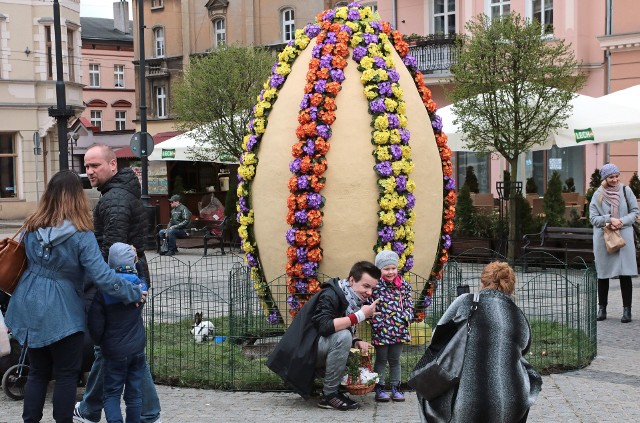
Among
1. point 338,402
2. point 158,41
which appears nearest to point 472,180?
point 338,402

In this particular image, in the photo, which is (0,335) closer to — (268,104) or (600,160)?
(268,104)

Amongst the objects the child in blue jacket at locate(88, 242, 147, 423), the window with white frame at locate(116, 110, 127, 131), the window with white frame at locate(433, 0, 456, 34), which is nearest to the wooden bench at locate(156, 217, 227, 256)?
the window with white frame at locate(433, 0, 456, 34)

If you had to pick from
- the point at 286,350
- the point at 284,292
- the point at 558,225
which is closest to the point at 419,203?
the point at 284,292

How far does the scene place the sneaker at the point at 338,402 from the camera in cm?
775

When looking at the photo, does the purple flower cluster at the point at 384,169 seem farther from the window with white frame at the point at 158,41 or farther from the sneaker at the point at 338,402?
the window with white frame at the point at 158,41

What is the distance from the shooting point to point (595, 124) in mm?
16969

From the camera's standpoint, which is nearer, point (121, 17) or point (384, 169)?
point (384, 169)

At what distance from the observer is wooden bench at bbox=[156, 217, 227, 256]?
2142cm

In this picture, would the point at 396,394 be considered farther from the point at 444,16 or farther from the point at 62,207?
the point at 444,16

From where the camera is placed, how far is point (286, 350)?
25.4 feet

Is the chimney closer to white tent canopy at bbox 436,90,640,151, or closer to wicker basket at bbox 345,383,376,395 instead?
white tent canopy at bbox 436,90,640,151

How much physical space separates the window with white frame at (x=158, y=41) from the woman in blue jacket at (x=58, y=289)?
132 ft

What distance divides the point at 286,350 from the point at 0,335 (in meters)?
2.33

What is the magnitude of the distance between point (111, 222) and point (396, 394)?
2.63 meters
